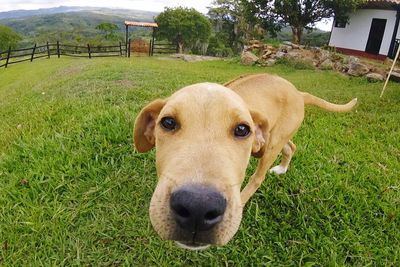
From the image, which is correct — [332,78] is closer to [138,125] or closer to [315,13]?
[315,13]

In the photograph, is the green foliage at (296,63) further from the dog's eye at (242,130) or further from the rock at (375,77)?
the dog's eye at (242,130)

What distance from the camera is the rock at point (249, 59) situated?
2033 cm

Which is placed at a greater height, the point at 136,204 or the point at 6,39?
the point at 136,204

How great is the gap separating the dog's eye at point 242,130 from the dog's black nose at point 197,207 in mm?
769

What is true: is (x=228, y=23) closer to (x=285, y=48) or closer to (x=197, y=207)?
(x=285, y=48)

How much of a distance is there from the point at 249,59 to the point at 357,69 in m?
7.10

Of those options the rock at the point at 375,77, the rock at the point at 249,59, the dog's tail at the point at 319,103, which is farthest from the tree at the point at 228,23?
the dog's tail at the point at 319,103

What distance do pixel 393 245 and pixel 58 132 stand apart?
14.1ft

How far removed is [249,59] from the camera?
2056 cm

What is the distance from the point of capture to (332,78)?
46.5 feet

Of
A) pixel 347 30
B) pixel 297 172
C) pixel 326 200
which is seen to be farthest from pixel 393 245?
pixel 347 30

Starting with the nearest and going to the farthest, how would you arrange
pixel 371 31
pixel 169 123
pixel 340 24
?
pixel 169 123 → pixel 371 31 → pixel 340 24

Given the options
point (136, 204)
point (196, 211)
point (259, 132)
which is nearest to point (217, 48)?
point (136, 204)

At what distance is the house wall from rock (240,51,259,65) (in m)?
8.19
